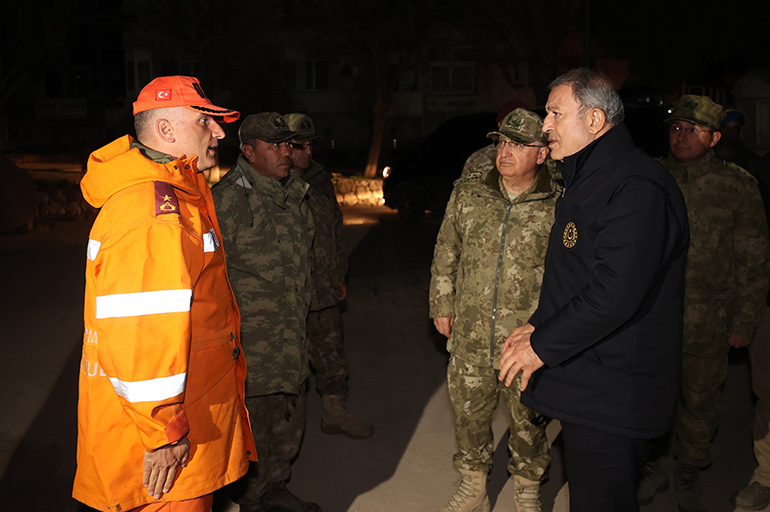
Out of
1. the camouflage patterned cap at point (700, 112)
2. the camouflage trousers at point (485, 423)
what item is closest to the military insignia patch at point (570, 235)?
the camouflage trousers at point (485, 423)

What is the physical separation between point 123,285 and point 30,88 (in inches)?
1869

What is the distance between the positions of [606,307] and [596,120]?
2.58 ft

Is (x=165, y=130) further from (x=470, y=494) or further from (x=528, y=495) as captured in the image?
(x=528, y=495)

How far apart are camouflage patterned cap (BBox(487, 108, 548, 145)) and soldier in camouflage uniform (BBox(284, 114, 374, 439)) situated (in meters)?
1.82

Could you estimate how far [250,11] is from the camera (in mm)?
22516

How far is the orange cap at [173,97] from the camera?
2873 mm

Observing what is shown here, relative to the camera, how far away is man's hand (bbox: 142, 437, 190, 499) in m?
2.55

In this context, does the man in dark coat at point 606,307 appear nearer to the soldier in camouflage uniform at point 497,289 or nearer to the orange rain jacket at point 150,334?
the soldier in camouflage uniform at point 497,289

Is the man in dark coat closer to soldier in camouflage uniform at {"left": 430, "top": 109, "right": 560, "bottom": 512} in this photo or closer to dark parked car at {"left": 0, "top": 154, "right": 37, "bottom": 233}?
soldier in camouflage uniform at {"left": 430, "top": 109, "right": 560, "bottom": 512}

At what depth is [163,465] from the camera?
8.42ft

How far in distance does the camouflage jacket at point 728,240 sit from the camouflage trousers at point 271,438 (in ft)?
8.26

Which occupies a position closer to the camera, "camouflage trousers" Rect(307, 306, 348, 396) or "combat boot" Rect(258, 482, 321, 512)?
"combat boot" Rect(258, 482, 321, 512)

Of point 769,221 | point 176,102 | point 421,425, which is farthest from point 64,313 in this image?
point 769,221

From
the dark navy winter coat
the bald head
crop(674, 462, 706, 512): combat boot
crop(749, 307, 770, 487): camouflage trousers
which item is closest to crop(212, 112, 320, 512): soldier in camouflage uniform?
the bald head
